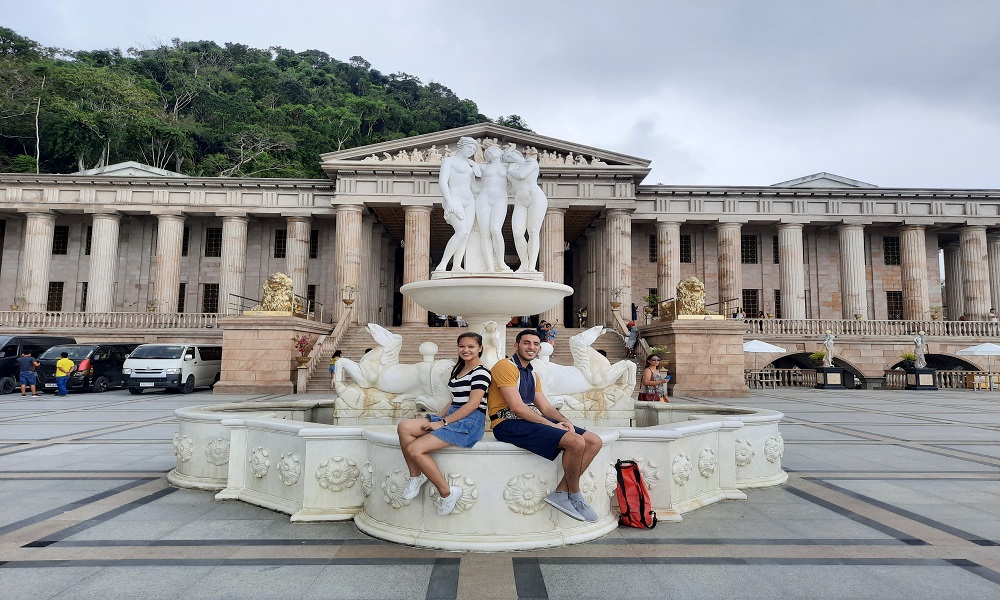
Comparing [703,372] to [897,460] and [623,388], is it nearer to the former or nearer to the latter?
[897,460]

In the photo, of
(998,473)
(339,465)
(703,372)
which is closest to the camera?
(339,465)

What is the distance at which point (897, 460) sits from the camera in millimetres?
8023

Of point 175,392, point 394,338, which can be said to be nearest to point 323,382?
point 175,392

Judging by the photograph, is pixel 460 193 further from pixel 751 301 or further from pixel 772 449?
pixel 751 301

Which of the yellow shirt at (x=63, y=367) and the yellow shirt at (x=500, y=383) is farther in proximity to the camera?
the yellow shirt at (x=63, y=367)

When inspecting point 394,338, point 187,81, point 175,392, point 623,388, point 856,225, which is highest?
point 187,81

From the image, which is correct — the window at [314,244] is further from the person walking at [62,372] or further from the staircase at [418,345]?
the person walking at [62,372]

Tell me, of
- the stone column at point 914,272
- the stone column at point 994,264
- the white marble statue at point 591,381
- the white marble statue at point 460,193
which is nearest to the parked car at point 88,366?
the white marble statue at point 460,193

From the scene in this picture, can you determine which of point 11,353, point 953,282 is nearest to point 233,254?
point 11,353

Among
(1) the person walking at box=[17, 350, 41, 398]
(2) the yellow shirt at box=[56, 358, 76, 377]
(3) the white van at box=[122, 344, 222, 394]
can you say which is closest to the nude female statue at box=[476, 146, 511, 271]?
(3) the white van at box=[122, 344, 222, 394]

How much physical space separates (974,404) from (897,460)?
45.7ft

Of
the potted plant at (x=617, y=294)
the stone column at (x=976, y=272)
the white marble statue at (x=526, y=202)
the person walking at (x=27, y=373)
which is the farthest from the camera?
the stone column at (x=976, y=272)

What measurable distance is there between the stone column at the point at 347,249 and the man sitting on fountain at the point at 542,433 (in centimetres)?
2838

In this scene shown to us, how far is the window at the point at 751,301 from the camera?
38281mm
